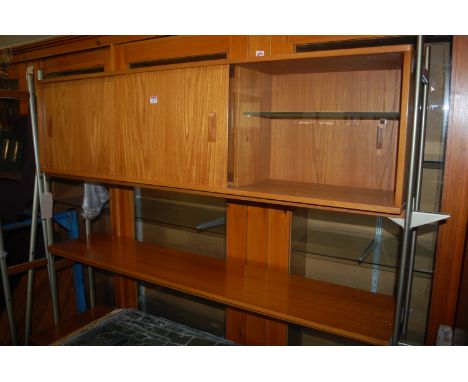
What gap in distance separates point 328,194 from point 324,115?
37cm

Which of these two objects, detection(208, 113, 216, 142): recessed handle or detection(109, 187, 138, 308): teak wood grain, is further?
detection(109, 187, 138, 308): teak wood grain

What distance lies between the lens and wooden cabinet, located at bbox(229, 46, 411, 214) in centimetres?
143

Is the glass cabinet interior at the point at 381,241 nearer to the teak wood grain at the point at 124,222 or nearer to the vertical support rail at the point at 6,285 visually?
the teak wood grain at the point at 124,222

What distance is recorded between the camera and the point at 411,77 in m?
1.21

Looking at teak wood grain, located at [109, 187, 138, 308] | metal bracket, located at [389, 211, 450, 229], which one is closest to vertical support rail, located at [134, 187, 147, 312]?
teak wood grain, located at [109, 187, 138, 308]

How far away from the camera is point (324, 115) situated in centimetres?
162

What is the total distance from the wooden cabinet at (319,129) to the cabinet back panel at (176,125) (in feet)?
0.22

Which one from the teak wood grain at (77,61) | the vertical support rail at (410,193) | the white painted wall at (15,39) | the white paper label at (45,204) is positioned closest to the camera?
the vertical support rail at (410,193)

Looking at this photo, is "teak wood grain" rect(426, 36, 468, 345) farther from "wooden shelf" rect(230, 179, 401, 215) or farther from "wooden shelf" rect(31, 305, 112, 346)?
"wooden shelf" rect(31, 305, 112, 346)

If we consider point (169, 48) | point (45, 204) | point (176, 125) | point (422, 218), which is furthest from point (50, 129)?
point (422, 218)

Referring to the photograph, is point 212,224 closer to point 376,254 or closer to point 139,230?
point 139,230

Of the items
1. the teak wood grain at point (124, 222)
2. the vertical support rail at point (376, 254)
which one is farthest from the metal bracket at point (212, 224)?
the vertical support rail at point (376, 254)

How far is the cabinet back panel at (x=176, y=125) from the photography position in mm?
1587

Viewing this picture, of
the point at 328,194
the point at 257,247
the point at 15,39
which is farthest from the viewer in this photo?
the point at 15,39
